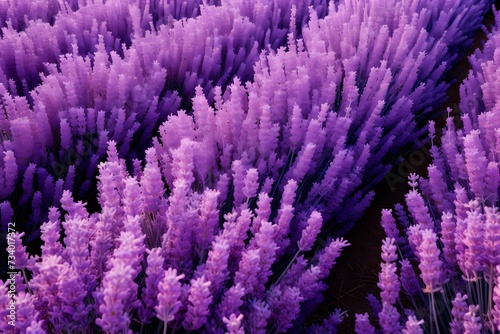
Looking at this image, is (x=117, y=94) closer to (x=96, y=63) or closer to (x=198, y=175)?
(x=96, y=63)

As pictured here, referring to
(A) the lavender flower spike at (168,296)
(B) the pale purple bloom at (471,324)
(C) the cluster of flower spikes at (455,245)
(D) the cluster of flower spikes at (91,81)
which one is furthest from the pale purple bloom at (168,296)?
(D) the cluster of flower spikes at (91,81)

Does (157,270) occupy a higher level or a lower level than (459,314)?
higher

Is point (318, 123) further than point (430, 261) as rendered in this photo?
Yes

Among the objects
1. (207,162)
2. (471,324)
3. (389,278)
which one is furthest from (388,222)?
(207,162)

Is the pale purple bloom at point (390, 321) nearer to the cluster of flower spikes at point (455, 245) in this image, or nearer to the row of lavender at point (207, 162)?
the cluster of flower spikes at point (455, 245)

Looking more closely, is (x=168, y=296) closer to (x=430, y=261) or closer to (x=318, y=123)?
(x=430, y=261)

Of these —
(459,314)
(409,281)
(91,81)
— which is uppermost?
(91,81)

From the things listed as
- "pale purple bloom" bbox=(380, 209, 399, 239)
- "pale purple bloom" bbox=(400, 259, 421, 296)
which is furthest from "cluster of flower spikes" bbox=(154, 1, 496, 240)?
"pale purple bloom" bbox=(400, 259, 421, 296)

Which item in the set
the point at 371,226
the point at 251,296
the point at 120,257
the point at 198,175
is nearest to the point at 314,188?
the point at 198,175
